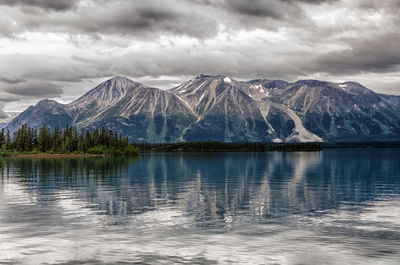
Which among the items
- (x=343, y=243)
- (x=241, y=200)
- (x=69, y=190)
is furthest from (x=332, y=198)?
(x=69, y=190)

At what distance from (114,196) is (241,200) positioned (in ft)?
69.1

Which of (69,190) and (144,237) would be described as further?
(69,190)

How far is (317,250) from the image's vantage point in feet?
116

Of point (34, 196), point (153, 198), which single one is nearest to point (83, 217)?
point (153, 198)

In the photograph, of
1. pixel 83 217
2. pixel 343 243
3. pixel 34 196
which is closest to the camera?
pixel 343 243

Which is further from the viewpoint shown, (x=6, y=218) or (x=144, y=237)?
(x=6, y=218)

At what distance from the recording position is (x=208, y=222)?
159 ft

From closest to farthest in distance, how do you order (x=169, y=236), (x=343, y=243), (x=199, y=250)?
(x=199, y=250) < (x=343, y=243) < (x=169, y=236)

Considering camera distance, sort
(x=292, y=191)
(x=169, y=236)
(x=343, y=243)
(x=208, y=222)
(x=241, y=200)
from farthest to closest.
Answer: (x=292, y=191) < (x=241, y=200) < (x=208, y=222) < (x=169, y=236) < (x=343, y=243)

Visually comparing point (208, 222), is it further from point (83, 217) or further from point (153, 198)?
point (153, 198)

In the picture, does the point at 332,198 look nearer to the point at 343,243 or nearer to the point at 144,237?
the point at 343,243

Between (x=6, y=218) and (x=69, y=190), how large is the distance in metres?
32.3

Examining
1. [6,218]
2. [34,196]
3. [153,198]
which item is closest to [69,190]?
[34,196]

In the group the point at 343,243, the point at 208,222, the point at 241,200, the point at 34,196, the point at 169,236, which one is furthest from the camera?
the point at 34,196
